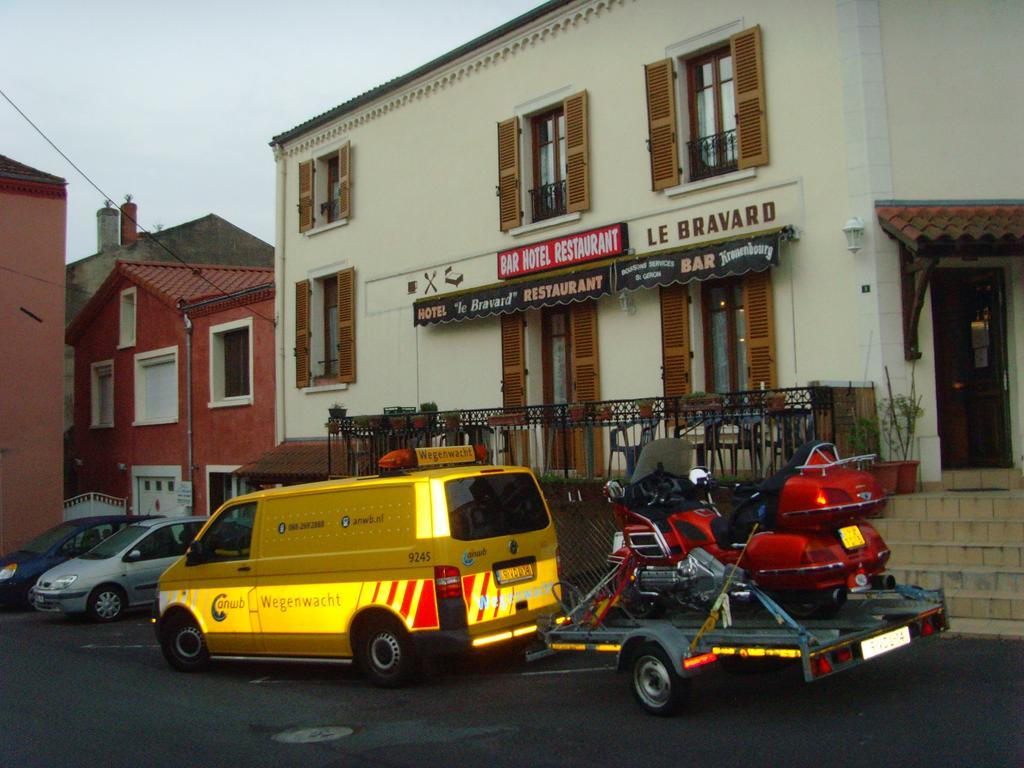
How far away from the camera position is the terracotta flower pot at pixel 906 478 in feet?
34.6

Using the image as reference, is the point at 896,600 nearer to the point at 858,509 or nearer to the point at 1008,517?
the point at 858,509

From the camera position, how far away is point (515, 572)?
28.0 feet

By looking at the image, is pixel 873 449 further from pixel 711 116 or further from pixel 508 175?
pixel 508 175

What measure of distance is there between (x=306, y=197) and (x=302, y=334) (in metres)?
2.73

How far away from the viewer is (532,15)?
1495 centimetres

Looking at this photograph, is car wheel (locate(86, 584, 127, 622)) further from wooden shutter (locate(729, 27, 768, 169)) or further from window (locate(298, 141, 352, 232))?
wooden shutter (locate(729, 27, 768, 169))

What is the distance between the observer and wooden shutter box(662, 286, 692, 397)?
42.5 ft

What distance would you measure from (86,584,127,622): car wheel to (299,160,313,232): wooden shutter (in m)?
8.13

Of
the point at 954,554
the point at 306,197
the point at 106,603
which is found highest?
the point at 306,197

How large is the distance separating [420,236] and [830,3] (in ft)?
25.6

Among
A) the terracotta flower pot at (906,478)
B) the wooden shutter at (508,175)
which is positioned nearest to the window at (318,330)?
the wooden shutter at (508,175)

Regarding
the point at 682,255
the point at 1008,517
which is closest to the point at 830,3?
the point at 682,255

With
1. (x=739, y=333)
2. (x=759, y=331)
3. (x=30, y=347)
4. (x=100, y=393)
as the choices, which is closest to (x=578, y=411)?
(x=739, y=333)

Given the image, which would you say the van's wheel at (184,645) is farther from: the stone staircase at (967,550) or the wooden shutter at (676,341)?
the stone staircase at (967,550)
